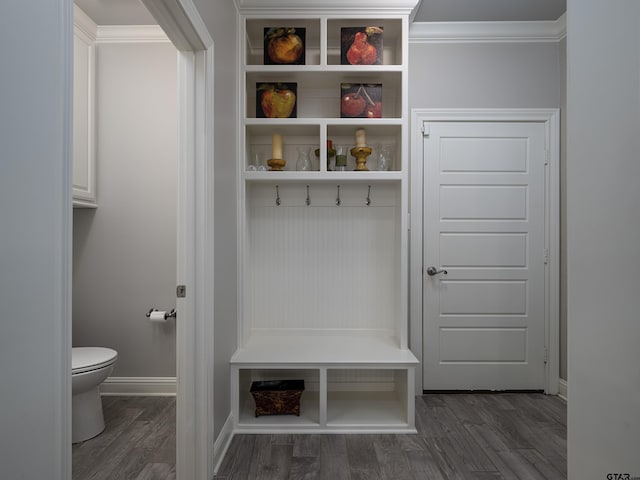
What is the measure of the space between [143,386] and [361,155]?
231cm

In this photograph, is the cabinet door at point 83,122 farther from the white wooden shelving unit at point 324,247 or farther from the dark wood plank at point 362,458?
the dark wood plank at point 362,458

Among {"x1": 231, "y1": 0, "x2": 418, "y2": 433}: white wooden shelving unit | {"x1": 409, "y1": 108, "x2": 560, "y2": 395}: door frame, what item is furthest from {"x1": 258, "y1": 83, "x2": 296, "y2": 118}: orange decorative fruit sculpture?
{"x1": 409, "y1": 108, "x2": 560, "y2": 395}: door frame

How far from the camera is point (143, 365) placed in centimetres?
278

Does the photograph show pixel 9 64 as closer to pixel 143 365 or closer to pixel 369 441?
pixel 369 441

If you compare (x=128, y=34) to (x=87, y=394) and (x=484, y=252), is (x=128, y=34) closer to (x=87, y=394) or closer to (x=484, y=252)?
(x=87, y=394)

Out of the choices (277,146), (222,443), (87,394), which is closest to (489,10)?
(277,146)

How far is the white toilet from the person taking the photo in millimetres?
2088

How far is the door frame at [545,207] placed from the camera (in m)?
2.80

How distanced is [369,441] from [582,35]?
6.88 feet

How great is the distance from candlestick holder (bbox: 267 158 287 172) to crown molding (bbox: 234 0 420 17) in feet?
3.05

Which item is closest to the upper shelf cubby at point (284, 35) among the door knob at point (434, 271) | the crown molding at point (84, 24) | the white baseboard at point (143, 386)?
the crown molding at point (84, 24)

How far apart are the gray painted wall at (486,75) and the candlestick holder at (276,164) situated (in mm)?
1114

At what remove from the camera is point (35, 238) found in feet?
2.25

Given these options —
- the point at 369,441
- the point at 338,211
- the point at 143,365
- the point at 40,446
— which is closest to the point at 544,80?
the point at 338,211
